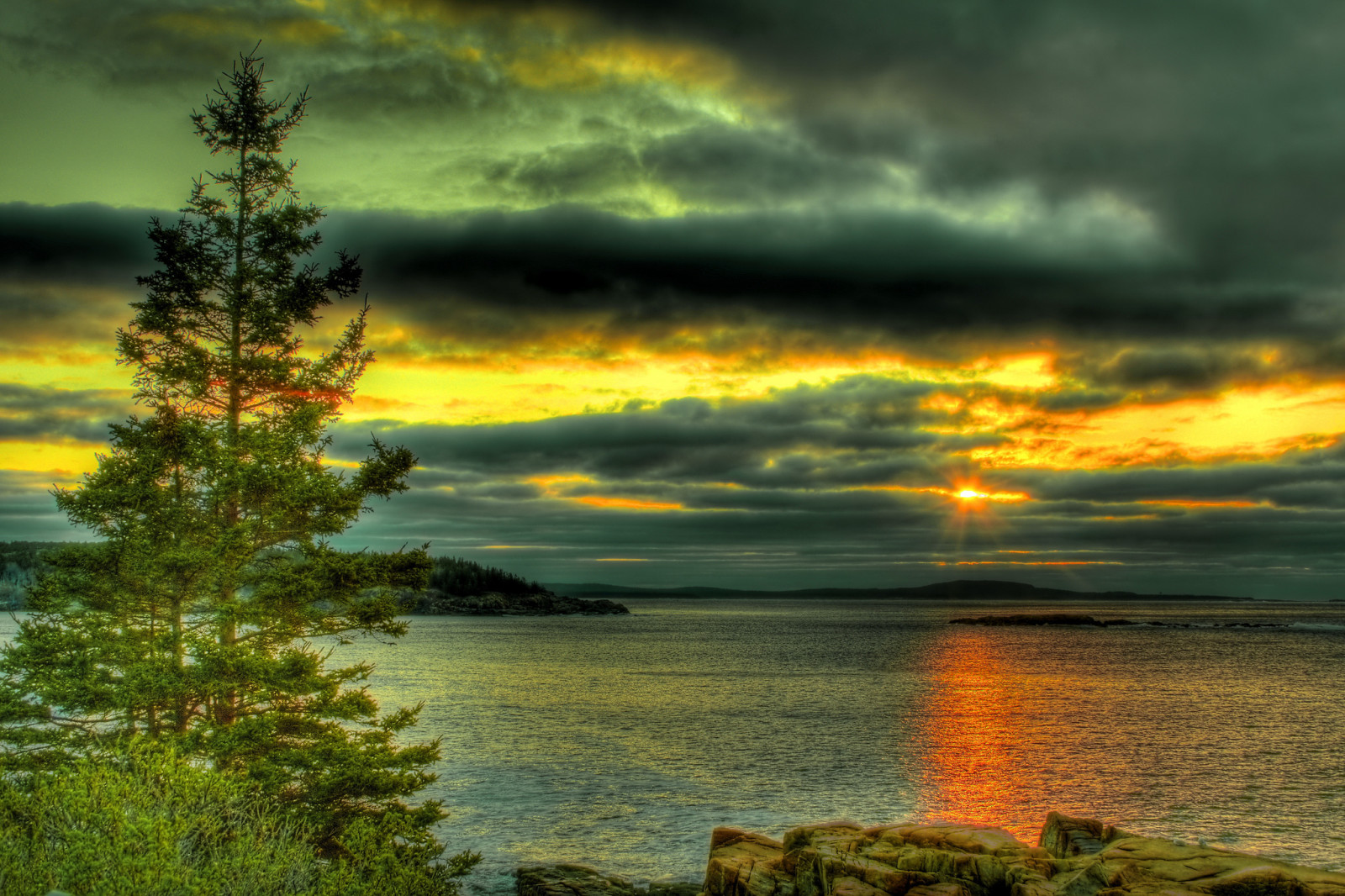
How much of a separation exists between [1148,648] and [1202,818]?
10363cm

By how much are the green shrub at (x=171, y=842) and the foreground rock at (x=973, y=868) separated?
6.78 metres

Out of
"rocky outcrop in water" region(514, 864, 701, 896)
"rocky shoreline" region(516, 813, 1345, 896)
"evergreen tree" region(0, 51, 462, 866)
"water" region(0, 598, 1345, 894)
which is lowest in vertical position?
"water" region(0, 598, 1345, 894)

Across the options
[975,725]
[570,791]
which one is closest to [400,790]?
[570,791]

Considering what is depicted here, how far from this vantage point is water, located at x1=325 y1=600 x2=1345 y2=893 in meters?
29.5

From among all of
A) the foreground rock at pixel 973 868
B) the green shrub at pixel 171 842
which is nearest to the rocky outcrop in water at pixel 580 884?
the green shrub at pixel 171 842

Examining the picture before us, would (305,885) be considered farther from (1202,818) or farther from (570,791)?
(1202,818)

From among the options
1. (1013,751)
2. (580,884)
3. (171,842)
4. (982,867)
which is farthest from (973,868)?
(1013,751)

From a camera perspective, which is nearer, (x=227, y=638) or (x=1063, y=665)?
(x=227, y=638)

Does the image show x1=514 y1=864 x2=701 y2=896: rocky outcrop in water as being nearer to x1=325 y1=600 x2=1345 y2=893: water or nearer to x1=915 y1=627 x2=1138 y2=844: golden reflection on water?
x1=325 y1=600 x2=1345 y2=893: water

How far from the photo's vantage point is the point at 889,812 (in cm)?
3139

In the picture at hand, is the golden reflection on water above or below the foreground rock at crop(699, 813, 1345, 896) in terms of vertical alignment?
below

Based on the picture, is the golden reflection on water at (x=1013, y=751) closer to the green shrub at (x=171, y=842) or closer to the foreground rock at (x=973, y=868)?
the foreground rock at (x=973, y=868)

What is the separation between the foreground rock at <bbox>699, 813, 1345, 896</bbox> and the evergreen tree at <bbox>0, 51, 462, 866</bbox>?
309 inches

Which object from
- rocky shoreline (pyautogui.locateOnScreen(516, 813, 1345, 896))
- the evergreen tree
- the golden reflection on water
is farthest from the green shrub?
the golden reflection on water
